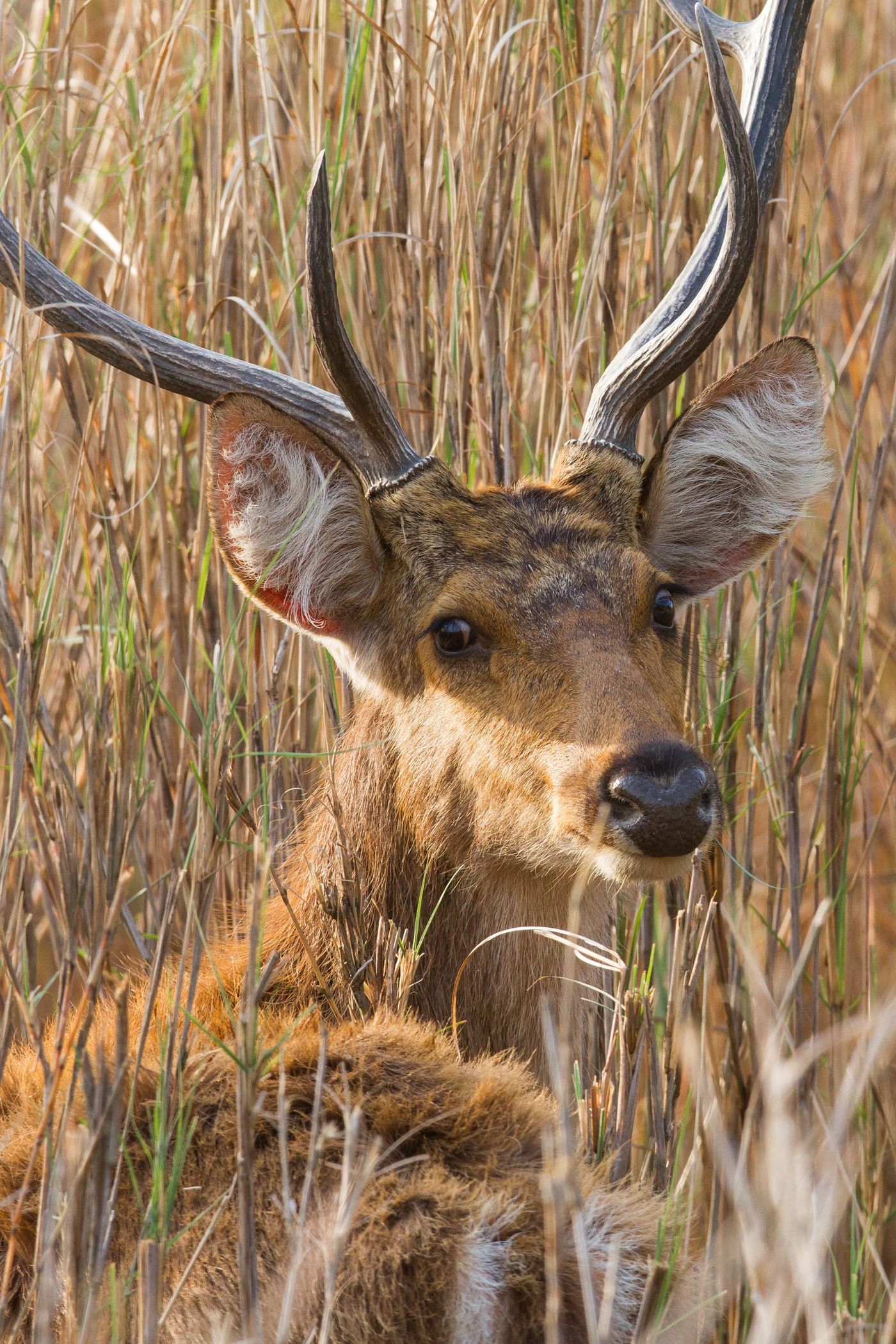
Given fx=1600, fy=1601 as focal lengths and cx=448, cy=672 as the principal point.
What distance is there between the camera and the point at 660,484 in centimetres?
377

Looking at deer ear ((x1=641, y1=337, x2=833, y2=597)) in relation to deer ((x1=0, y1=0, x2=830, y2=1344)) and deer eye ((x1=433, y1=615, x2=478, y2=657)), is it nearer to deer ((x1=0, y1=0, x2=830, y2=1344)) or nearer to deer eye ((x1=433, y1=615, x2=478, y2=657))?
deer ((x1=0, y1=0, x2=830, y2=1344))

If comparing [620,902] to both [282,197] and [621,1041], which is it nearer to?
[621,1041]

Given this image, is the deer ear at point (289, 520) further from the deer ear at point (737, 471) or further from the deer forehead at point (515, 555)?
the deer ear at point (737, 471)

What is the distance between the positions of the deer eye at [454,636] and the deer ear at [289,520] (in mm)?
241

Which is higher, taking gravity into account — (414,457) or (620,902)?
(414,457)

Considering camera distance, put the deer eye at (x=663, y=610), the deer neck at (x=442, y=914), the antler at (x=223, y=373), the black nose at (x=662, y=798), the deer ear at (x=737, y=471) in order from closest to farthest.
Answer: the black nose at (x=662, y=798) → the antler at (x=223, y=373) → the deer neck at (x=442, y=914) → the deer eye at (x=663, y=610) → the deer ear at (x=737, y=471)

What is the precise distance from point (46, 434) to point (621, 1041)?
106 inches

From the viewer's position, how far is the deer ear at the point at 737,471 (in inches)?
145

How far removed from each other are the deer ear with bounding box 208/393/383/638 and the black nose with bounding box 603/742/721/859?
82 centimetres

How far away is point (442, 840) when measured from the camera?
3.42 m

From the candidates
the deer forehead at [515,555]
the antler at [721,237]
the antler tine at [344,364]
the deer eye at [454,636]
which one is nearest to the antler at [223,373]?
the antler tine at [344,364]

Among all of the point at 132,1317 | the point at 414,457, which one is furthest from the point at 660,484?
the point at 132,1317

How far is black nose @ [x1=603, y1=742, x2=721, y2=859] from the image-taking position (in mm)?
2920

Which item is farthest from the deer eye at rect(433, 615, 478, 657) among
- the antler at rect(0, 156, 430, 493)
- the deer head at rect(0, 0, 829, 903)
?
the antler at rect(0, 156, 430, 493)
